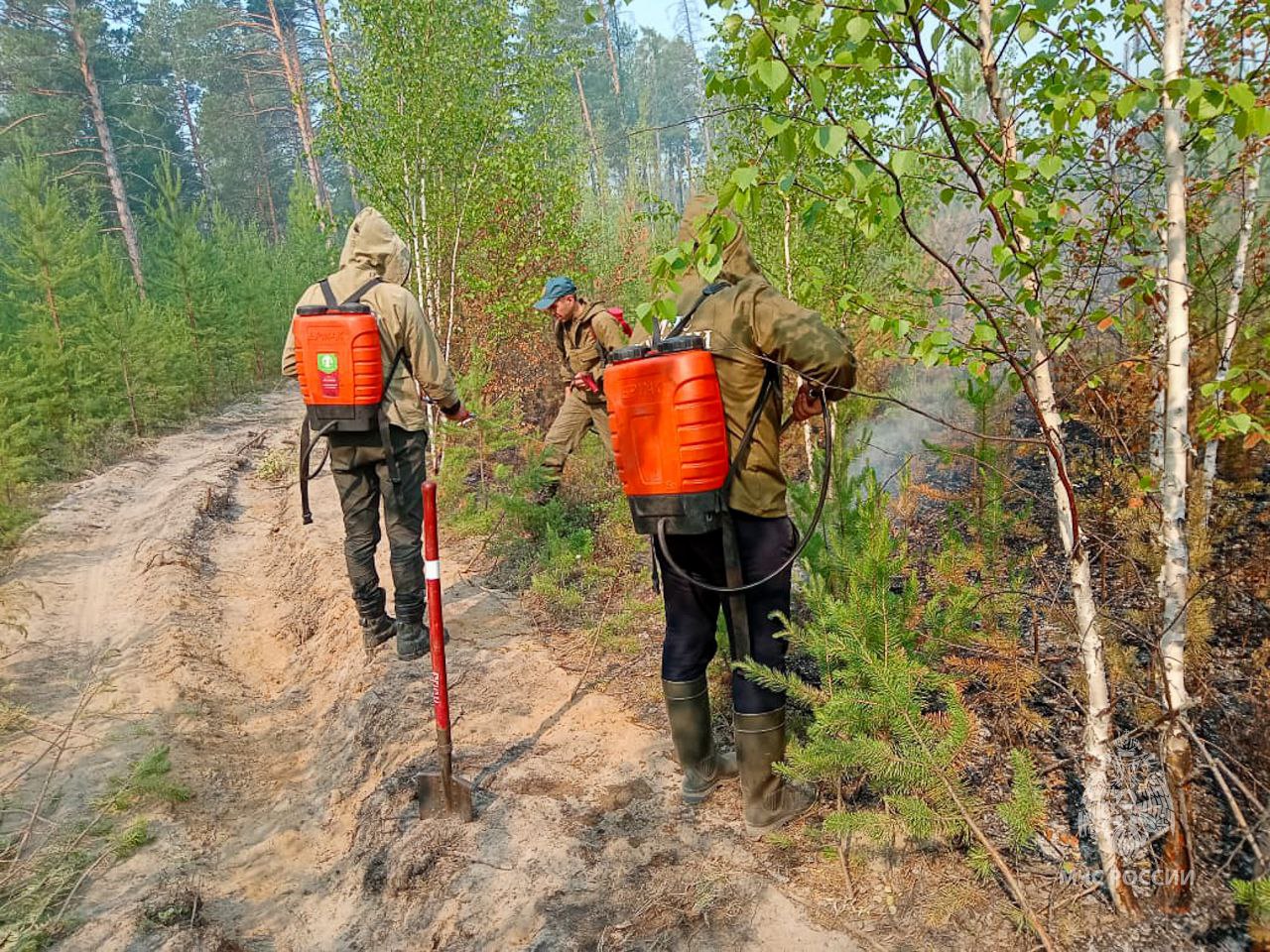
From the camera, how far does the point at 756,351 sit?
2.89m

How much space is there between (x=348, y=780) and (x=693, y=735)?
206cm

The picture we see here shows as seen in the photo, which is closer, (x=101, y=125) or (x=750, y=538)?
(x=750, y=538)

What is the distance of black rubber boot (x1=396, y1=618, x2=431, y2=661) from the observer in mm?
4992

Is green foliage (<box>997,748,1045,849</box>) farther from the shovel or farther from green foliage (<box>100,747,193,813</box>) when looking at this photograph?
green foliage (<box>100,747,193,813</box>)

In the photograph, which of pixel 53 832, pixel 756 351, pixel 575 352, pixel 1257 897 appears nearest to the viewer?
pixel 1257 897

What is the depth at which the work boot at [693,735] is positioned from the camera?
3221 mm

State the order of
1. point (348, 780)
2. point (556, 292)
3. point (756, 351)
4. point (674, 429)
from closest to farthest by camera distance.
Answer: point (674, 429) → point (756, 351) → point (348, 780) → point (556, 292)

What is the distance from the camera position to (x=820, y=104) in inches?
62.1

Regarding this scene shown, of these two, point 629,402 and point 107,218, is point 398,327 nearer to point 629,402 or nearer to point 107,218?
point 629,402

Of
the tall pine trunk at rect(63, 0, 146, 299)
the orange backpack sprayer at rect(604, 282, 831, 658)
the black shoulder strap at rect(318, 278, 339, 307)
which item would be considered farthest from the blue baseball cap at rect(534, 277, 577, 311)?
the tall pine trunk at rect(63, 0, 146, 299)

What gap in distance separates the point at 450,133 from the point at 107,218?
29829 mm

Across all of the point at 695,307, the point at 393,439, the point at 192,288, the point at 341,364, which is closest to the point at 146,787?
the point at 393,439

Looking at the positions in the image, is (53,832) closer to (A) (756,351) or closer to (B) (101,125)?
(A) (756,351)

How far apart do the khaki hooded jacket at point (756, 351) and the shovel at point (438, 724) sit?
4.60 feet
